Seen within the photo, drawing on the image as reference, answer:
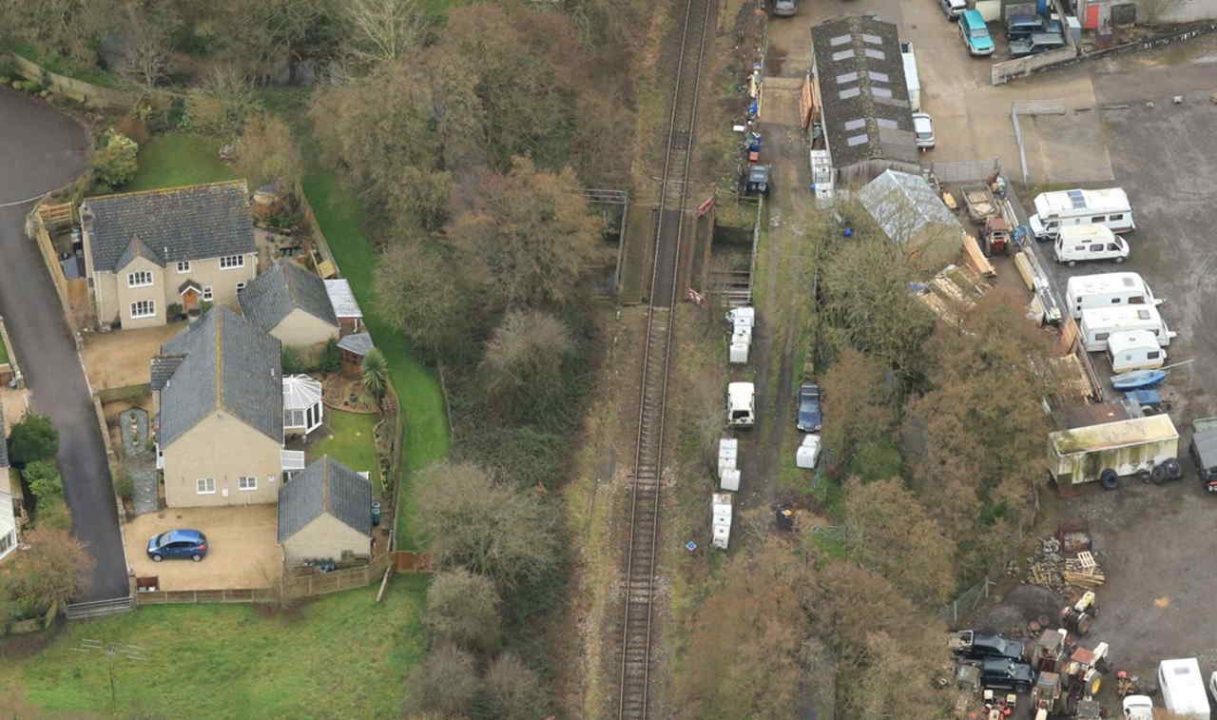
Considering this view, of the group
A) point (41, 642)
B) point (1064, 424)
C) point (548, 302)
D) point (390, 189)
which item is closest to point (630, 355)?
point (548, 302)

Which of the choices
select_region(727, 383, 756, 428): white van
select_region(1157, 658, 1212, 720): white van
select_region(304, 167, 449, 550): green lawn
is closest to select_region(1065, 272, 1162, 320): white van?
select_region(727, 383, 756, 428): white van

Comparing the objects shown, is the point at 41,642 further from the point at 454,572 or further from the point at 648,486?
the point at 648,486

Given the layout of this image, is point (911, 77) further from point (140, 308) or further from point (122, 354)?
point (122, 354)

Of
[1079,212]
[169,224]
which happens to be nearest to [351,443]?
[169,224]

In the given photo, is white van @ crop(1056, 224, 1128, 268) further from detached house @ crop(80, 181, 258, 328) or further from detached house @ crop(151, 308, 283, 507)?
detached house @ crop(80, 181, 258, 328)

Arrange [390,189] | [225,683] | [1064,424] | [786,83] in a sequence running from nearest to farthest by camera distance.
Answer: [225,683] → [1064,424] → [390,189] → [786,83]

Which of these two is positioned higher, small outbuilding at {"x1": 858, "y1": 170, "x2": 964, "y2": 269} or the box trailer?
small outbuilding at {"x1": 858, "y1": 170, "x2": 964, "y2": 269}
